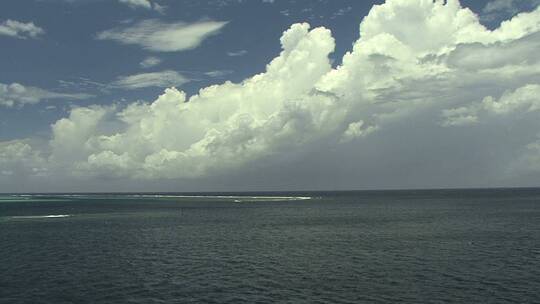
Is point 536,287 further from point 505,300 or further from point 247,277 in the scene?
point 247,277

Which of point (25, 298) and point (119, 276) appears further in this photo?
point (119, 276)

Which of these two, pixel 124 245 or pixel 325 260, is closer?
pixel 325 260

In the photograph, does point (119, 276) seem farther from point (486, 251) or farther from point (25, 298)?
point (486, 251)

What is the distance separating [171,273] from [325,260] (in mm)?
26143

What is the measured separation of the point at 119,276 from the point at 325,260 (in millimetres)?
33607

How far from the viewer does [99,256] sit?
279 feet

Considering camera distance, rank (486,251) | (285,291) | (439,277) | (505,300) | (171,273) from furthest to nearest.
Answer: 1. (486,251)
2. (171,273)
3. (439,277)
4. (285,291)
5. (505,300)

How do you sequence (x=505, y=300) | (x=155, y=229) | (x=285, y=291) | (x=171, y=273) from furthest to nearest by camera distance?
(x=155, y=229), (x=171, y=273), (x=285, y=291), (x=505, y=300)

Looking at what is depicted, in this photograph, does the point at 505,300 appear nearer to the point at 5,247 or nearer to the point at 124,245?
the point at 124,245

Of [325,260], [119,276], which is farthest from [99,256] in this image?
[325,260]

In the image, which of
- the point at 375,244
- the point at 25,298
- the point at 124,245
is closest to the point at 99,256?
the point at 124,245

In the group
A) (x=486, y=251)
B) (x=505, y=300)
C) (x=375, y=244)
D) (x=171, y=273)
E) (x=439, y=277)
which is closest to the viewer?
(x=505, y=300)

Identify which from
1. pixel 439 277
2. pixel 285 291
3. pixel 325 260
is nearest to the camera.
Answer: pixel 285 291

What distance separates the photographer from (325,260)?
3031 inches
